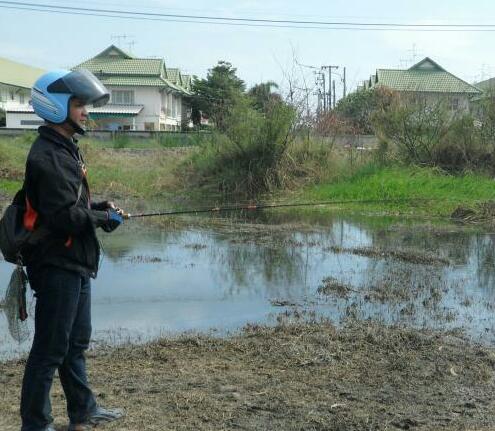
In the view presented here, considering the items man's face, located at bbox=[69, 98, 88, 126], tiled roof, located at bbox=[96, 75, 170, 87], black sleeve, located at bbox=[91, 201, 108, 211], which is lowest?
black sleeve, located at bbox=[91, 201, 108, 211]

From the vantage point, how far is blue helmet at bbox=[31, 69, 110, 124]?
340cm

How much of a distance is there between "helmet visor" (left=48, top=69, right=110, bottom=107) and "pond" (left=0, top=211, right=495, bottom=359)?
5.05 ft

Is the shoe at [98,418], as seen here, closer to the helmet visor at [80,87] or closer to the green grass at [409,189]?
the helmet visor at [80,87]

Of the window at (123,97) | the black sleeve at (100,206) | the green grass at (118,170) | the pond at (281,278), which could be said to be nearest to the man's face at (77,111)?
the black sleeve at (100,206)

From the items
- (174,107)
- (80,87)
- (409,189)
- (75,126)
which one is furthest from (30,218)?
(174,107)

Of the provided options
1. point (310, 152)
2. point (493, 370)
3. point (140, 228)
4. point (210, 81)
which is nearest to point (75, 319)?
point (493, 370)

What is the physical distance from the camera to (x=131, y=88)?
53906mm

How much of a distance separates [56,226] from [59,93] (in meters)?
0.70

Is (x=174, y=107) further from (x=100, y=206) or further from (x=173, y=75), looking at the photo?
(x=100, y=206)

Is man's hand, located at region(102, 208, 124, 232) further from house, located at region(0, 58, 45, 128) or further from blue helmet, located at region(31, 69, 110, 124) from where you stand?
house, located at region(0, 58, 45, 128)

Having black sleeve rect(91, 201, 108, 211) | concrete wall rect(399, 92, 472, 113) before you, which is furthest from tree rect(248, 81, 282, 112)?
black sleeve rect(91, 201, 108, 211)

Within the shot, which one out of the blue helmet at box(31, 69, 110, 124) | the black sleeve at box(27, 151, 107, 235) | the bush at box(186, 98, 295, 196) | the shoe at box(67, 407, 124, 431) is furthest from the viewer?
the bush at box(186, 98, 295, 196)

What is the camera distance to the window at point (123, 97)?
54188mm

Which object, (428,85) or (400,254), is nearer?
(400,254)
